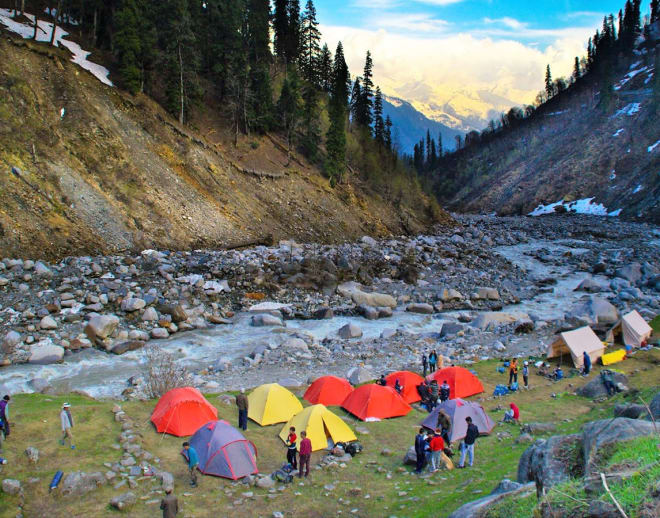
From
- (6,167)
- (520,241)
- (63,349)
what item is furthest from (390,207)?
(63,349)

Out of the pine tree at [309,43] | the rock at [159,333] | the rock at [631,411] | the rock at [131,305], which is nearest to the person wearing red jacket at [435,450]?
the rock at [631,411]

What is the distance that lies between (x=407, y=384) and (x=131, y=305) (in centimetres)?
1470

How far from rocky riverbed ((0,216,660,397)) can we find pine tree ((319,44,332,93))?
139 ft

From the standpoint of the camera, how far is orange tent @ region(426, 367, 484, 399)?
17078 millimetres

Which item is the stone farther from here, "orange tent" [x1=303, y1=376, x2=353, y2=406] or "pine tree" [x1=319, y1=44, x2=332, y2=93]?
"pine tree" [x1=319, y1=44, x2=332, y2=93]

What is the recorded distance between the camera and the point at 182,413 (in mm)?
12711

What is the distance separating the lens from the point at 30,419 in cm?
1150

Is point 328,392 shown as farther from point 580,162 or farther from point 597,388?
point 580,162

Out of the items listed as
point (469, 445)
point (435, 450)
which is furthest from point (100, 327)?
point (469, 445)

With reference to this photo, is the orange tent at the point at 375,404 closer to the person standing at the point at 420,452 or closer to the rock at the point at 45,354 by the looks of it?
the person standing at the point at 420,452

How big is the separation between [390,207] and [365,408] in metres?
49.1

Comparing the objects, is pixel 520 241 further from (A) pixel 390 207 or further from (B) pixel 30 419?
(B) pixel 30 419

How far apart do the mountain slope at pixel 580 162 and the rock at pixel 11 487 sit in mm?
76233

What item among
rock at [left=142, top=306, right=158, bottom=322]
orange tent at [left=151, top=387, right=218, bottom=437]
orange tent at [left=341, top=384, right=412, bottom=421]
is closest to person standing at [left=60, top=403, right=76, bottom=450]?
orange tent at [left=151, top=387, right=218, bottom=437]
